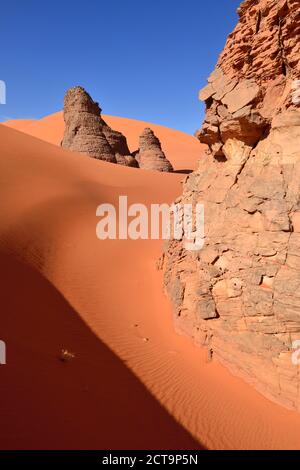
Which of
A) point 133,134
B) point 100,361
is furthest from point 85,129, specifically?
point 133,134

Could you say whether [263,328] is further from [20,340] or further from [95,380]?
[20,340]

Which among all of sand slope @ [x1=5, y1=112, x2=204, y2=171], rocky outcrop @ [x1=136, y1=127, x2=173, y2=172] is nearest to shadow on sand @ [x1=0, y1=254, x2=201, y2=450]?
rocky outcrop @ [x1=136, y1=127, x2=173, y2=172]

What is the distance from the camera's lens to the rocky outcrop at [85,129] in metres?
27.6

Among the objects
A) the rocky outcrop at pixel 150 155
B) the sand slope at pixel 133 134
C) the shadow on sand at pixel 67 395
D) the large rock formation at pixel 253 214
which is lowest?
the shadow on sand at pixel 67 395

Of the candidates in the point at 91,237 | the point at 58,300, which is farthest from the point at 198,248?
the point at 91,237

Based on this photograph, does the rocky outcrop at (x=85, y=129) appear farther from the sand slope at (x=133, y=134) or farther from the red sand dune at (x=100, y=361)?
the sand slope at (x=133, y=134)

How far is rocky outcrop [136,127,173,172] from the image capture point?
3272 cm

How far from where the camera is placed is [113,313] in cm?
842

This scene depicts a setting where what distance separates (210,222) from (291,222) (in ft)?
6.87

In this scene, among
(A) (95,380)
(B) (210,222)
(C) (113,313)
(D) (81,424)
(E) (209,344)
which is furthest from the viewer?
(C) (113,313)

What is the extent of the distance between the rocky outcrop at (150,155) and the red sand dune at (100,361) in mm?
20559

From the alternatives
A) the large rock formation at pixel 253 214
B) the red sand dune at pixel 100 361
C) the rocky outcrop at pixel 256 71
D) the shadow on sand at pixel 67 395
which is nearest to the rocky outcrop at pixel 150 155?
the red sand dune at pixel 100 361

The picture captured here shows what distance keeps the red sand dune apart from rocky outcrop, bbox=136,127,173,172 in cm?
2056

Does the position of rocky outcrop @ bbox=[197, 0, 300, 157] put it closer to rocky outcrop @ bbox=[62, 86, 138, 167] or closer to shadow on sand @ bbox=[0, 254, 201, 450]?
shadow on sand @ bbox=[0, 254, 201, 450]
